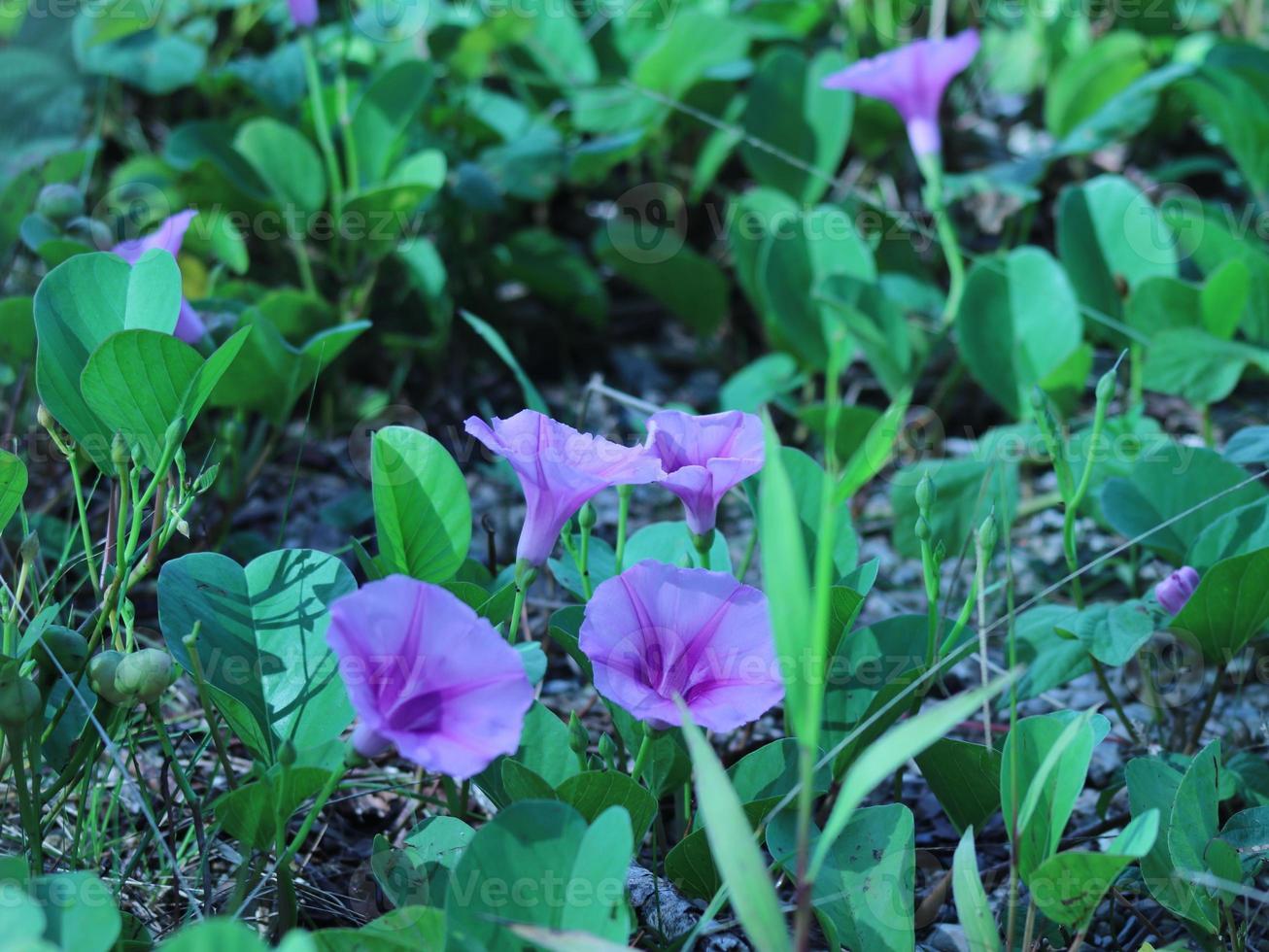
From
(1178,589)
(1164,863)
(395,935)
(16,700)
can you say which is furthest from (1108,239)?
(16,700)

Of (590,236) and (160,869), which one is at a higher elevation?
(590,236)

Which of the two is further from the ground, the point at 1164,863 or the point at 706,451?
the point at 706,451

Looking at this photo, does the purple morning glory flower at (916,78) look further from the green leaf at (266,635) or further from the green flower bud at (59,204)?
the green leaf at (266,635)

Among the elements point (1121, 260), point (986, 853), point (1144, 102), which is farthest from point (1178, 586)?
point (1144, 102)

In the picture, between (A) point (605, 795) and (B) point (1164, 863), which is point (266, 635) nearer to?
(A) point (605, 795)

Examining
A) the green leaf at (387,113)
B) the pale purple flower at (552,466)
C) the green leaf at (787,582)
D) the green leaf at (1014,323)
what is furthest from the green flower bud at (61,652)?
the green leaf at (1014,323)

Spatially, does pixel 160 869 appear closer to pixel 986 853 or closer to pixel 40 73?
pixel 986 853
